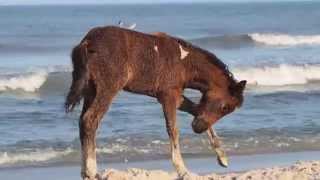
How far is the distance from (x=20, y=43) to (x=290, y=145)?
29183mm

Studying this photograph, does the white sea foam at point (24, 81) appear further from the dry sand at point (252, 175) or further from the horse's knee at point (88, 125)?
the horse's knee at point (88, 125)

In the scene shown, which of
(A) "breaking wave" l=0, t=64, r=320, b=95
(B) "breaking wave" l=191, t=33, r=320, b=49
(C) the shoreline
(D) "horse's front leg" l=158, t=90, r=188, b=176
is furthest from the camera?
(B) "breaking wave" l=191, t=33, r=320, b=49

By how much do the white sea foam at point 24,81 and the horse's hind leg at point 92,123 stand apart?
12.6 metres

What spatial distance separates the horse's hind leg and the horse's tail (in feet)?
0.41

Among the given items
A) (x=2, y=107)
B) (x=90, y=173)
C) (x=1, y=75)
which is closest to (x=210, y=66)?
(x=90, y=173)

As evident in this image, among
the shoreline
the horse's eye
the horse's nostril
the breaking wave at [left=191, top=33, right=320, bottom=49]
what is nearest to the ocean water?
the shoreline

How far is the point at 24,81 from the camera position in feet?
72.1

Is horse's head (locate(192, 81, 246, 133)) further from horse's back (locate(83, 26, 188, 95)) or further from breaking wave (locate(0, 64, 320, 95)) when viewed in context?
breaking wave (locate(0, 64, 320, 95))

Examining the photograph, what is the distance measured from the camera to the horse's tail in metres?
8.40

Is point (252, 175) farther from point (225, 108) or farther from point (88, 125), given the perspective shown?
point (88, 125)

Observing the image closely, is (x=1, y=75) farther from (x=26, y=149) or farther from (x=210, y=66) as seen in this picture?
(x=210, y=66)

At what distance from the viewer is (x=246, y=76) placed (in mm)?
24328

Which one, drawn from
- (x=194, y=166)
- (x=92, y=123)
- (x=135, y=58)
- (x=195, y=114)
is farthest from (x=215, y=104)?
(x=194, y=166)

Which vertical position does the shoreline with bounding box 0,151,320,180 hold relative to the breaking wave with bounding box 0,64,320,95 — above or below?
above
